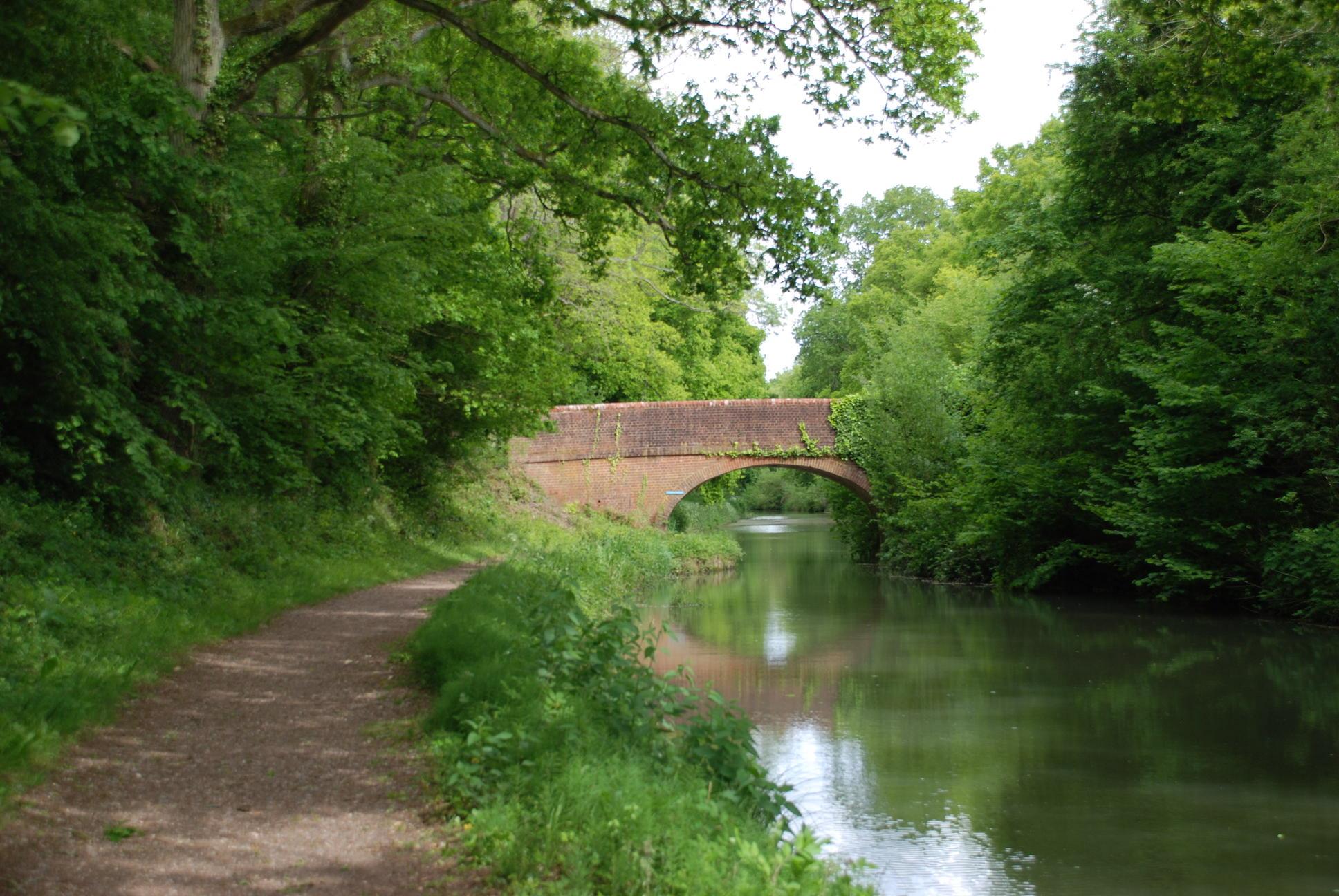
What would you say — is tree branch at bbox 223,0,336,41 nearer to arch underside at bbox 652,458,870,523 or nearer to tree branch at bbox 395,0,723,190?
tree branch at bbox 395,0,723,190

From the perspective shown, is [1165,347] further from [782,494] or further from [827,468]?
[782,494]

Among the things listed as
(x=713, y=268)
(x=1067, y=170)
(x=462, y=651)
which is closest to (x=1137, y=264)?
(x=1067, y=170)

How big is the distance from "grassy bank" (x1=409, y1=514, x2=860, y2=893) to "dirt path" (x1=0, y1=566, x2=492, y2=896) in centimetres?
25

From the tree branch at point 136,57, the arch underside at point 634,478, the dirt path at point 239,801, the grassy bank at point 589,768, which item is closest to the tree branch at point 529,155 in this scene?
the tree branch at point 136,57

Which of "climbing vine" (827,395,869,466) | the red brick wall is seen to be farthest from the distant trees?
"climbing vine" (827,395,869,466)

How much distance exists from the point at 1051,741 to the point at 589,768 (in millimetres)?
5212

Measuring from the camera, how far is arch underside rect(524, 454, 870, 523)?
83.8 feet

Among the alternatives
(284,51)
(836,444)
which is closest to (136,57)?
(284,51)

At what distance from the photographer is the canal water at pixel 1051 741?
20.4 feet

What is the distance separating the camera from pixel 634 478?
25.5m

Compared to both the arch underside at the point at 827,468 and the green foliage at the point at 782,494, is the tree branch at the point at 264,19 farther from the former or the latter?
the green foliage at the point at 782,494

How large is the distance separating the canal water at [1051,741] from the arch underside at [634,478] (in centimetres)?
929

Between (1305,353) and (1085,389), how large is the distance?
3.48 m

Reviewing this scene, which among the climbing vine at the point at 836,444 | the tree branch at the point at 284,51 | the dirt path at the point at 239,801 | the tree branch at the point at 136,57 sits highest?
the tree branch at the point at 284,51
